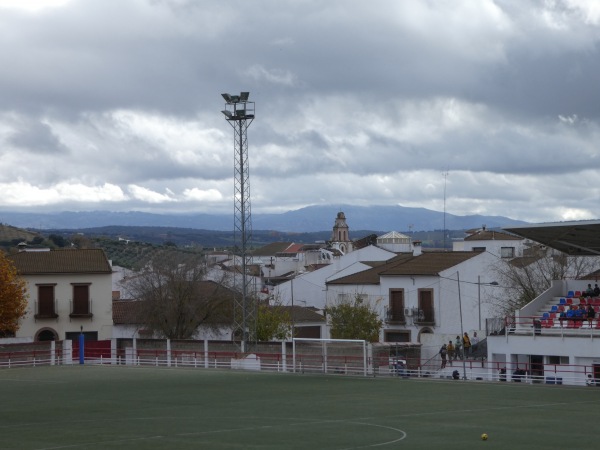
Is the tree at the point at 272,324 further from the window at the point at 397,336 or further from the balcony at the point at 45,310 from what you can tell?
the balcony at the point at 45,310

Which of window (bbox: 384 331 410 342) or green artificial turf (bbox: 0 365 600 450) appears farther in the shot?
window (bbox: 384 331 410 342)

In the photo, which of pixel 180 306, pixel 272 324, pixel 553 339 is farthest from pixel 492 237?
pixel 553 339

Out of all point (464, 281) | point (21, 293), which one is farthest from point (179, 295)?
point (464, 281)

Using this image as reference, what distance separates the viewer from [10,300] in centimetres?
6944

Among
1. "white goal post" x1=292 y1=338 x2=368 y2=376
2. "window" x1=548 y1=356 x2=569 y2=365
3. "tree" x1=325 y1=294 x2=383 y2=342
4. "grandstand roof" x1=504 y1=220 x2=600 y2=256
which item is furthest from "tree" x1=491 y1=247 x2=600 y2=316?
"window" x1=548 y1=356 x2=569 y2=365

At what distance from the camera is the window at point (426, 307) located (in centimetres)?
7500

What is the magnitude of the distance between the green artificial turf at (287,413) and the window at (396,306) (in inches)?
1166

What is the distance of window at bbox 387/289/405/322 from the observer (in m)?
76.3

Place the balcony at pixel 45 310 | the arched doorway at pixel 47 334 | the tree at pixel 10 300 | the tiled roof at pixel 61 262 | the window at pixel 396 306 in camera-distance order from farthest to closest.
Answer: the window at pixel 396 306
the tiled roof at pixel 61 262
the arched doorway at pixel 47 334
the balcony at pixel 45 310
the tree at pixel 10 300

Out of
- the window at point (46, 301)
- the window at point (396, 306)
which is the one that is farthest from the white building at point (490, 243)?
the window at point (46, 301)

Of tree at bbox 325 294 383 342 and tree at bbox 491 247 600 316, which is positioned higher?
tree at bbox 491 247 600 316

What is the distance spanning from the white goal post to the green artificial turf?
5.39ft

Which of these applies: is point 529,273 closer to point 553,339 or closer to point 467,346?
point 467,346

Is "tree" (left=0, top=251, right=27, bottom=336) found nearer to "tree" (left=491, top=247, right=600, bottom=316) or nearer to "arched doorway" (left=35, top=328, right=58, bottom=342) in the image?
"arched doorway" (left=35, top=328, right=58, bottom=342)
